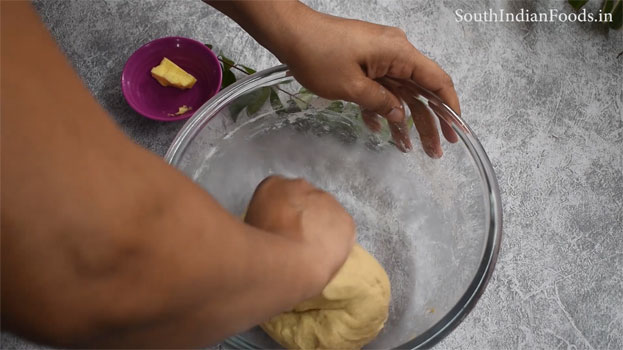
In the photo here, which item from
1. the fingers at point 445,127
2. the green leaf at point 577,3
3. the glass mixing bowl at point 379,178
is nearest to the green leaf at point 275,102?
the glass mixing bowl at point 379,178

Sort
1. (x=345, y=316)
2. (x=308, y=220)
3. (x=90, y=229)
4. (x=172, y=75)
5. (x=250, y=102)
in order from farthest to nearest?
(x=172, y=75) → (x=250, y=102) → (x=345, y=316) → (x=308, y=220) → (x=90, y=229)

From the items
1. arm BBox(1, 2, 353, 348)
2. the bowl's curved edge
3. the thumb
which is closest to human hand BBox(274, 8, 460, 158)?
the thumb

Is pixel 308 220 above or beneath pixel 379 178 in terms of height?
above

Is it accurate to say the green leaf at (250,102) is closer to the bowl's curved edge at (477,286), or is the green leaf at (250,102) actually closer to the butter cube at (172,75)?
the butter cube at (172,75)

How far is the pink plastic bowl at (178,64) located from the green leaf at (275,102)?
6.5 inches

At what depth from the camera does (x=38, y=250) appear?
40 centimetres

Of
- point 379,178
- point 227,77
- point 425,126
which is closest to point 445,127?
point 425,126

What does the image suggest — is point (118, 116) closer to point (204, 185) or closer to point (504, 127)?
point (204, 185)

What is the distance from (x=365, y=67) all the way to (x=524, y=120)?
40 cm

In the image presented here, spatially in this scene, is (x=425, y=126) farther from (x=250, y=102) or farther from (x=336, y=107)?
(x=250, y=102)

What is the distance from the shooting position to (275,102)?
2.90 feet

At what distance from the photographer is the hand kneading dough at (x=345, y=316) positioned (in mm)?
742

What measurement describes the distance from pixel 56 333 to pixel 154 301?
0.25 ft

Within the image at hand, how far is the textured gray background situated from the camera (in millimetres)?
971
